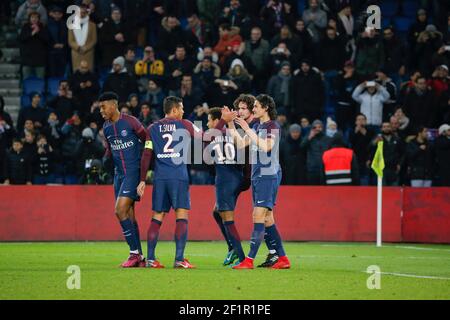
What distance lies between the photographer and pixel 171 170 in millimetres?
14656

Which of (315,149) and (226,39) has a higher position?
(226,39)

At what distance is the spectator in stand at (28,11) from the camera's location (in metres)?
26.2

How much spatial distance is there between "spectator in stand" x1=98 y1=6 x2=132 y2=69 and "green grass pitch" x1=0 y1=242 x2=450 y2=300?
7438 millimetres

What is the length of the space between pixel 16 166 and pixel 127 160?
26.5 ft

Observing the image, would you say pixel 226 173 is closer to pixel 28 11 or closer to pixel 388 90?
pixel 388 90

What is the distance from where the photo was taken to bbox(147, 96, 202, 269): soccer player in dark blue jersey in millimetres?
14609

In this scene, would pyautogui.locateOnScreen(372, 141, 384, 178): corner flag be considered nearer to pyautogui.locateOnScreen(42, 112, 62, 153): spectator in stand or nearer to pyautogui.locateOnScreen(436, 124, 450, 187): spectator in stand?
pyautogui.locateOnScreen(436, 124, 450, 187): spectator in stand

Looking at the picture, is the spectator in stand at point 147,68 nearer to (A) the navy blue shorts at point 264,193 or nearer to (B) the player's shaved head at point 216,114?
(B) the player's shaved head at point 216,114

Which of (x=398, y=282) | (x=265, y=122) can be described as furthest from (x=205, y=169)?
(x=398, y=282)

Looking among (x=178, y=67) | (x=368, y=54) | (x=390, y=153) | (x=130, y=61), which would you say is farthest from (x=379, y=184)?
(x=130, y=61)

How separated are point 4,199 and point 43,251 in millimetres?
3197

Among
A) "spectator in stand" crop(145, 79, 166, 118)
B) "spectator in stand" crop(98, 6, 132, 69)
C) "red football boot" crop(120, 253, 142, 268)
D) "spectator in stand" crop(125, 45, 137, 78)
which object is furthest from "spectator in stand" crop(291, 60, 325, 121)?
"red football boot" crop(120, 253, 142, 268)
